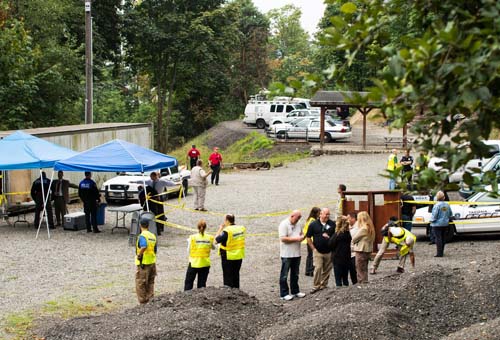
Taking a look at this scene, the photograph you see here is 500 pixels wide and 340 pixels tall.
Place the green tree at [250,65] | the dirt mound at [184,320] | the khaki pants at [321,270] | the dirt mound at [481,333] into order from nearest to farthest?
1. the dirt mound at [481,333]
2. the dirt mound at [184,320]
3. the khaki pants at [321,270]
4. the green tree at [250,65]

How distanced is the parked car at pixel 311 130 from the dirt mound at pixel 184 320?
3592 centimetres

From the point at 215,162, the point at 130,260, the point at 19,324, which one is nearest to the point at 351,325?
the point at 19,324

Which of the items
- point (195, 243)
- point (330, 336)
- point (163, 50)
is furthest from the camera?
point (163, 50)

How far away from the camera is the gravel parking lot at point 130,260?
51.2 ft

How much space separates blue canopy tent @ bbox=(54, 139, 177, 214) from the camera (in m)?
22.0

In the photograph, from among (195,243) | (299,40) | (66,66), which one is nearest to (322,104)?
(66,66)

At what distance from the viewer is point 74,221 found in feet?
76.1

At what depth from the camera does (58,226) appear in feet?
79.2

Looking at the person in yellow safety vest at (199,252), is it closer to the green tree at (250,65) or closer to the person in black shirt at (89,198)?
the person in black shirt at (89,198)

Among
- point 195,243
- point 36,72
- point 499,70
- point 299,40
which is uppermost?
point 299,40

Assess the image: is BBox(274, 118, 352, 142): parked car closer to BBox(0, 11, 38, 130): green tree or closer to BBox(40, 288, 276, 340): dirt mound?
BBox(0, 11, 38, 130): green tree

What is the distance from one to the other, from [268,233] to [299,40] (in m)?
86.8

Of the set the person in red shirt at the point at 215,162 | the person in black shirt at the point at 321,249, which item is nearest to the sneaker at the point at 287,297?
the person in black shirt at the point at 321,249

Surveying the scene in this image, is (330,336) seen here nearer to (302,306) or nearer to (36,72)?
(302,306)
